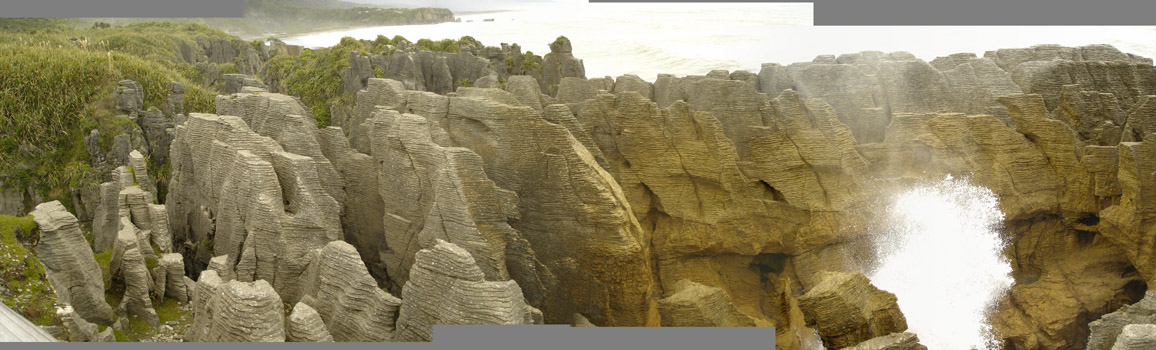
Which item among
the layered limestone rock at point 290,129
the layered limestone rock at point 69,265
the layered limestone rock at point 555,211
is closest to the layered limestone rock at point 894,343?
the layered limestone rock at point 555,211

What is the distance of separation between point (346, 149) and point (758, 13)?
679 cm

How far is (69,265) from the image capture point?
10.0 metres

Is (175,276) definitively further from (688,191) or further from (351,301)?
(688,191)

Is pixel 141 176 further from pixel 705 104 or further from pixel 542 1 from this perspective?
pixel 705 104

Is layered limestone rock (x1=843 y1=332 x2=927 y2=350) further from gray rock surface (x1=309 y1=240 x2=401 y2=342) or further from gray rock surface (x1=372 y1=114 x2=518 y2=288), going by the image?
gray rock surface (x1=309 y1=240 x2=401 y2=342)

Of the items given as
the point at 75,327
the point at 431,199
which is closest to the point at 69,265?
the point at 75,327

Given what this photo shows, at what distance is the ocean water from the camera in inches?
477

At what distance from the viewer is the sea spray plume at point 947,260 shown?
1448 centimetres

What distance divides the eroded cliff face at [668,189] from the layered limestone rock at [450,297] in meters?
0.03

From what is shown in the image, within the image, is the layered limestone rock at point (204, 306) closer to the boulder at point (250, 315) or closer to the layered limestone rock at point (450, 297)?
the boulder at point (250, 315)

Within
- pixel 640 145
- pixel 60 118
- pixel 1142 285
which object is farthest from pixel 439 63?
pixel 1142 285

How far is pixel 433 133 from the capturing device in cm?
1221

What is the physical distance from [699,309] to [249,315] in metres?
5.92

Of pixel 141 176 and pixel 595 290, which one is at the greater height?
pixel 141 176
